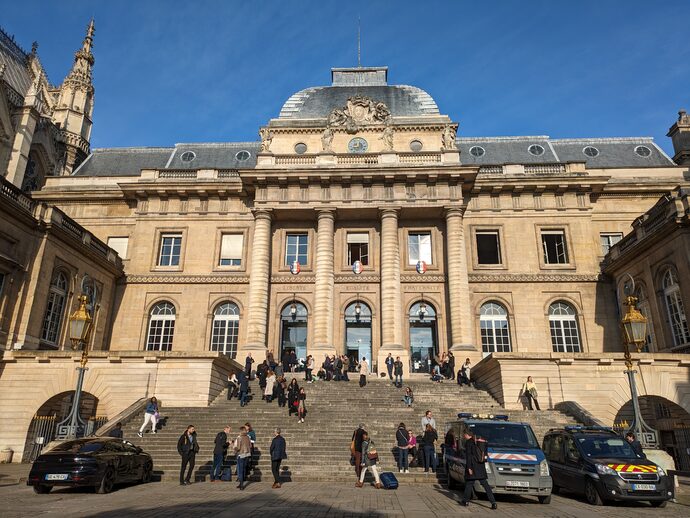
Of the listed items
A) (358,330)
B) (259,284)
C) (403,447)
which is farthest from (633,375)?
(259,284)

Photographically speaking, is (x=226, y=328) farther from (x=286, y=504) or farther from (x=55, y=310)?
(x=286, y=504)

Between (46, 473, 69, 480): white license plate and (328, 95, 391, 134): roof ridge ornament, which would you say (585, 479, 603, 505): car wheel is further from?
(328, 95, 391, 134): roof ridge ornament

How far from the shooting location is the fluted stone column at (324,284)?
28406 mm

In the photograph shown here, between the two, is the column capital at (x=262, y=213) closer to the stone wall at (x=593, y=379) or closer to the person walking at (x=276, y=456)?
the stone wall at (x=593, y=379)

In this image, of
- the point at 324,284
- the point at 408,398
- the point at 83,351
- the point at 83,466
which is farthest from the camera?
the point at 324,284

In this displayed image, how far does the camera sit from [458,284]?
96.1 feet

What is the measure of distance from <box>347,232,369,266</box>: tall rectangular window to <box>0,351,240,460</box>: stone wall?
1281 cm

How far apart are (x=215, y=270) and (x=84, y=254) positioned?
742 cm

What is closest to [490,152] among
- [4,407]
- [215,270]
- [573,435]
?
[215,270]

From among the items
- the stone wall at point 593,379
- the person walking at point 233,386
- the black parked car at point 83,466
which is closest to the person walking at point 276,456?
the black parked car at point 83,466

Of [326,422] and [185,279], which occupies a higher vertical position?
[185,279]

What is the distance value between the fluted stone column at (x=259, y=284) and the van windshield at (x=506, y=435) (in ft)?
55.9

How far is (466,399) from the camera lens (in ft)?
71.7

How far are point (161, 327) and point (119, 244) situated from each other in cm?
664
